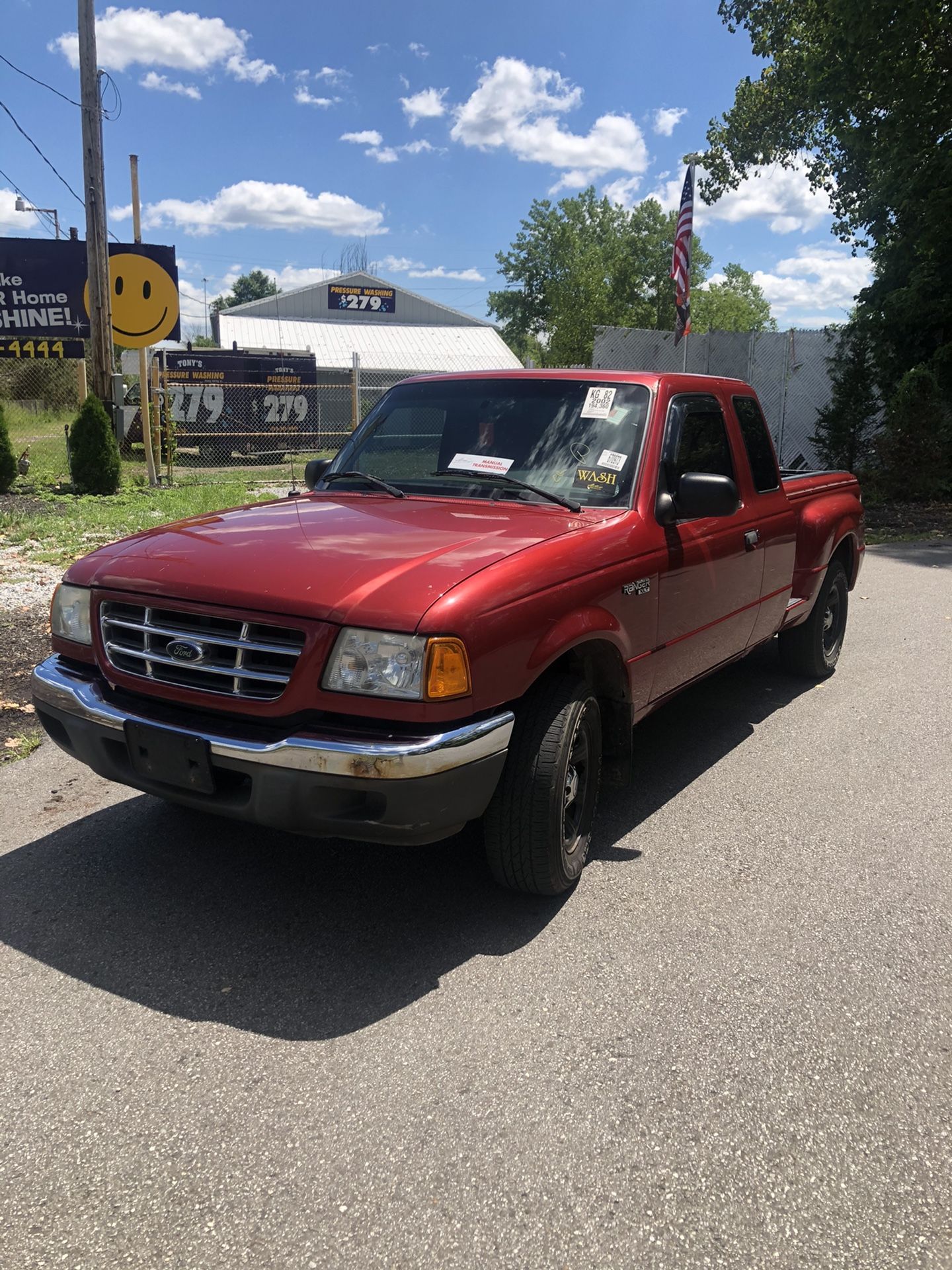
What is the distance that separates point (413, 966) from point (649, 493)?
6.73 ft

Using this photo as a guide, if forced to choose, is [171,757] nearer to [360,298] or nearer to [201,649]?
[201,649]

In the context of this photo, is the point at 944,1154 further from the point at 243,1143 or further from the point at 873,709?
the point at 873,709

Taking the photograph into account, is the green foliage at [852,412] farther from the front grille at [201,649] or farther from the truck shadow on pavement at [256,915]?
the front grille at [201,649]

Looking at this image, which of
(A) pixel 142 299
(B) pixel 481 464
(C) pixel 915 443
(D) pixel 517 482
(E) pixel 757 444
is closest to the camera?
(D) pixel 517 482

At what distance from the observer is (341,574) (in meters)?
2.94

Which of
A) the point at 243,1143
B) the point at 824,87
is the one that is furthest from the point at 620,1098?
the point at 824,87

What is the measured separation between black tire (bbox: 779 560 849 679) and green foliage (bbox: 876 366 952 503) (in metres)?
9.83

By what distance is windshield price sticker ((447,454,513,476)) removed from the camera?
4012 mm

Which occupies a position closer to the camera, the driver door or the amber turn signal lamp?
the amber turn signal lamp

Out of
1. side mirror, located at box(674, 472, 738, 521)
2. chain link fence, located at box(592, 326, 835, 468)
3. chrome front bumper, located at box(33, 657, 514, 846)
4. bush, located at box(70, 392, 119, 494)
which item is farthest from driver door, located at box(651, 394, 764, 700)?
chain link fence, located at box(592, 326, 835, 468)

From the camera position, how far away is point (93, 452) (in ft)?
45.4

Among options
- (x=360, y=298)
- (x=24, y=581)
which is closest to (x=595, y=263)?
(x=360, y=298)

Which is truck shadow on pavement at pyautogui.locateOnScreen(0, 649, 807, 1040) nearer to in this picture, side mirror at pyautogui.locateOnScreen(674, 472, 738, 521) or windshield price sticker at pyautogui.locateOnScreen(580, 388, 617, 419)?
side mirror at pyautogui.locateOnScreen(674, 472, 738, 521)

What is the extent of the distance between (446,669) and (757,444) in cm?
307
